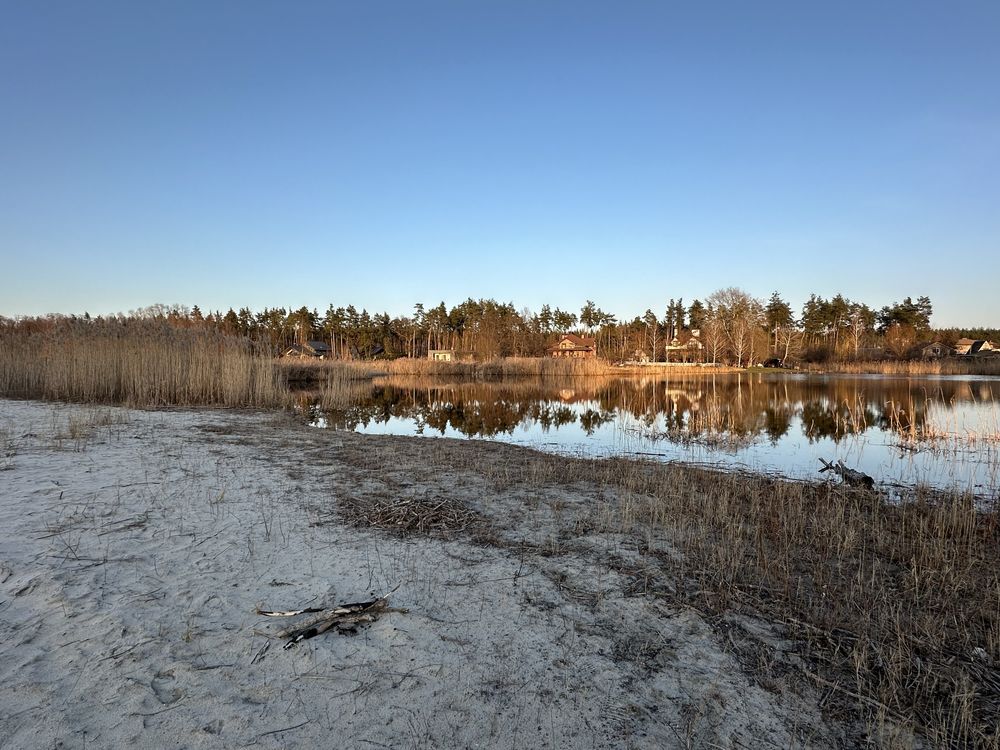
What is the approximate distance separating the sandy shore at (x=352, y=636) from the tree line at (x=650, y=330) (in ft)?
125

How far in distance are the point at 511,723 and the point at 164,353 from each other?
14.8 meters

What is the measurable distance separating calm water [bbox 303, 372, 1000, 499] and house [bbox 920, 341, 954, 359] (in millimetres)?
34367

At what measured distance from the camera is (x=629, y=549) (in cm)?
418

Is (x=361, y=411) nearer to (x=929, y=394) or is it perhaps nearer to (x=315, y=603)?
(x=315, y=603)

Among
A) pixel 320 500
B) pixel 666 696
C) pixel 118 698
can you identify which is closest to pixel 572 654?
pixel 666 696

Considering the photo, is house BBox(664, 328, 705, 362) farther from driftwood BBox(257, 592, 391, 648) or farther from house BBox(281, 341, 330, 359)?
driftwood BBox(257, 592, 391, 648)

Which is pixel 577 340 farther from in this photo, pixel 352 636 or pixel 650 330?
pixel 352 636

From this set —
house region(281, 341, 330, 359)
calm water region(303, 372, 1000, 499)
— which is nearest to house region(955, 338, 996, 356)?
calm water region(303, 372, 1000, 499)

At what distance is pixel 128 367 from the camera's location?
12.9 metres

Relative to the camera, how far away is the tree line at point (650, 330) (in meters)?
58.6

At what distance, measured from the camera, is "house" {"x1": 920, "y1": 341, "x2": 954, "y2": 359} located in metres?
51.2

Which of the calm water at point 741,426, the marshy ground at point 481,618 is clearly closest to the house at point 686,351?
the calm water at point 741,426

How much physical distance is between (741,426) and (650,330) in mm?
76541

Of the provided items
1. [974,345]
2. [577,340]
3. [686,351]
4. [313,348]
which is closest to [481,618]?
[686,351]
